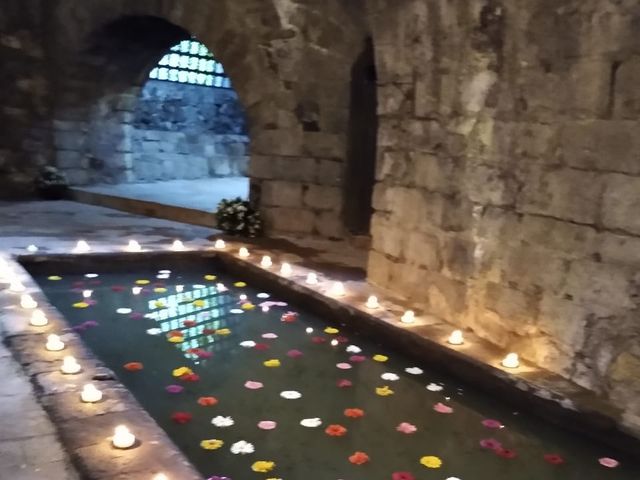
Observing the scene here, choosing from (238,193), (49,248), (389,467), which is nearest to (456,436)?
(389,467)

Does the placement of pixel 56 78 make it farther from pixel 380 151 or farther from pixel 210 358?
pixel 210 358

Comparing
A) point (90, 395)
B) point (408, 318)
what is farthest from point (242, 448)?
point (408, 318)

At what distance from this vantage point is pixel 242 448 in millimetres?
2764

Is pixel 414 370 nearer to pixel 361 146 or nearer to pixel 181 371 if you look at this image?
pixel 181 371

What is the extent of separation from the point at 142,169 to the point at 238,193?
6.58ft

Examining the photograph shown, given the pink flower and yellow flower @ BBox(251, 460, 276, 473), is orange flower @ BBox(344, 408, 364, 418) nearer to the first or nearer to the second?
the pink flower

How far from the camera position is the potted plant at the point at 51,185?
9.23 metres

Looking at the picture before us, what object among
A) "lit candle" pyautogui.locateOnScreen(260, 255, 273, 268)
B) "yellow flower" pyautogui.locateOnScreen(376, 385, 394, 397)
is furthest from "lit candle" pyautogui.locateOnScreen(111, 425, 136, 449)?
"lit candle" pyautogui.locateOnScreen(260, 255, 273, 268)

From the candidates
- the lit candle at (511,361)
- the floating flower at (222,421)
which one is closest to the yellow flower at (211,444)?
the floating flower at (222,421)

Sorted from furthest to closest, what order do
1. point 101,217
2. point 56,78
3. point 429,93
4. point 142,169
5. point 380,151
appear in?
point 142,169 < point 56,78 < point 101,217 < point 380,151 < point 429,93

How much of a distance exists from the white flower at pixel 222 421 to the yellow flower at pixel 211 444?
0.16 m

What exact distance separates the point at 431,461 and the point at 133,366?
5.33 feet

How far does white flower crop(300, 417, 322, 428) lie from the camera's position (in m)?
Answer: 3.02

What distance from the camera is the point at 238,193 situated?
9.47 m
